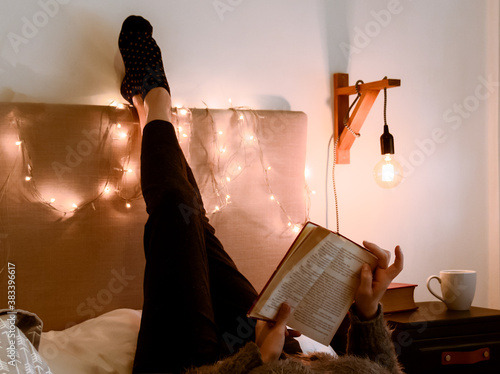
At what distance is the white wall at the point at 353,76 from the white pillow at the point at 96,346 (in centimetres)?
66

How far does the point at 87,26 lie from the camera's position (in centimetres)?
154

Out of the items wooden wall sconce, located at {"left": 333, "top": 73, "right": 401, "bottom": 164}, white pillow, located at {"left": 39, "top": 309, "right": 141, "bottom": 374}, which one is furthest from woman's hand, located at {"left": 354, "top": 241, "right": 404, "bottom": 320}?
wooden wall sconce, located at {"left": 333, "top": 73, "right": 401, "bottom": 164}

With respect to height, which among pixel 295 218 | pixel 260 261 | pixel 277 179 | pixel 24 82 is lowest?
pixel 260 261

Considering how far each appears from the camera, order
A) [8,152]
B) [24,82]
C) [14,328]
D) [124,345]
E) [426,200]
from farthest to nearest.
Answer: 1. [426,200]
2. [24,82]
3. [8,152]
4. [124,345]
5. [14,328]

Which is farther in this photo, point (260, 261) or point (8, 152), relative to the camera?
point (260, 261)

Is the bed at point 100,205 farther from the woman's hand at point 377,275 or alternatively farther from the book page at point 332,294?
the woman's hand at point 377,275

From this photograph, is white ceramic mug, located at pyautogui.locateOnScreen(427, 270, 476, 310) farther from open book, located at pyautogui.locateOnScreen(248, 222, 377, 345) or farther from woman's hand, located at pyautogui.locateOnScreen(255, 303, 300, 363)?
woman's hand, located at pyautogui.locateOnScreen(255, 303, 300, 363)

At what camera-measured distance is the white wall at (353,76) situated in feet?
4.98

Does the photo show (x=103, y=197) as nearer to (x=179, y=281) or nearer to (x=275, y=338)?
(x=179, y=281)

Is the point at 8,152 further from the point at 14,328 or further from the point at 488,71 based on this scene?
the point at 488,71

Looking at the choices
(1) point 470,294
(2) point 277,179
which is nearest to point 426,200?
(1) point 470,294

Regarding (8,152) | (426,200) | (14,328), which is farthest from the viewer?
(426,200)

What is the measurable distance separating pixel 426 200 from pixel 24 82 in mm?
1488

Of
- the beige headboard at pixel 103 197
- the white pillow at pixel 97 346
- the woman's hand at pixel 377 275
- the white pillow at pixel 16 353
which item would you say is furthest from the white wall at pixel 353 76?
the white pillow at pixel 16 353
